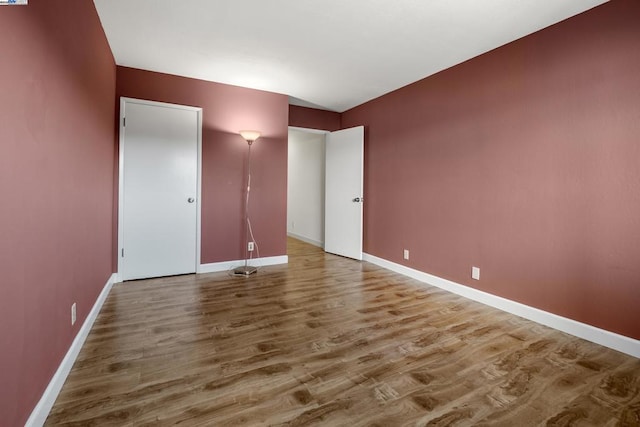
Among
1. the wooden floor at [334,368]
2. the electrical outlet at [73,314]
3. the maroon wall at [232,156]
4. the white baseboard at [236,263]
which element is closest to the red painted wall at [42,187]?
the electrical outlet at [73,314]

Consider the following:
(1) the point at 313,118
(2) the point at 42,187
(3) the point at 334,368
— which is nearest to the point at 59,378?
(2) the point at 42,187

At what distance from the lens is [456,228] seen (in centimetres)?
341

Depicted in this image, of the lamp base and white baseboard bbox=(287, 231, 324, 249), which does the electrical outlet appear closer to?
the lamp base

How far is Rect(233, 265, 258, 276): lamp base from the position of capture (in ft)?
13.0

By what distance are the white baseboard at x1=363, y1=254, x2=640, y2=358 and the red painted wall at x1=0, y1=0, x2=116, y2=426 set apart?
3391 mm

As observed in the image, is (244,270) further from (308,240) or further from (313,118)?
(313,118)

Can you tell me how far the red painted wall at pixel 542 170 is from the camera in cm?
219

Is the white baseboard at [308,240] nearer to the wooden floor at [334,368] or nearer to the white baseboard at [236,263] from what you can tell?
the white baseboard at [236,263]

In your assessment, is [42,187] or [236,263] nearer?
[42,187]

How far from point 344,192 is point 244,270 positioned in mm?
2066

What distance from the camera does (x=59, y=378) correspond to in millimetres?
1637

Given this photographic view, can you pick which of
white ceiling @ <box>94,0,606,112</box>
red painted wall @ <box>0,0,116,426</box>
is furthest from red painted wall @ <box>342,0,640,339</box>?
red painted wall @ <box>0,0,116,426</box>

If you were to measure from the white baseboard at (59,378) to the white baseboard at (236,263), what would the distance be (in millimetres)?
1489

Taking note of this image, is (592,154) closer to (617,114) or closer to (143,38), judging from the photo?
(617,114)
